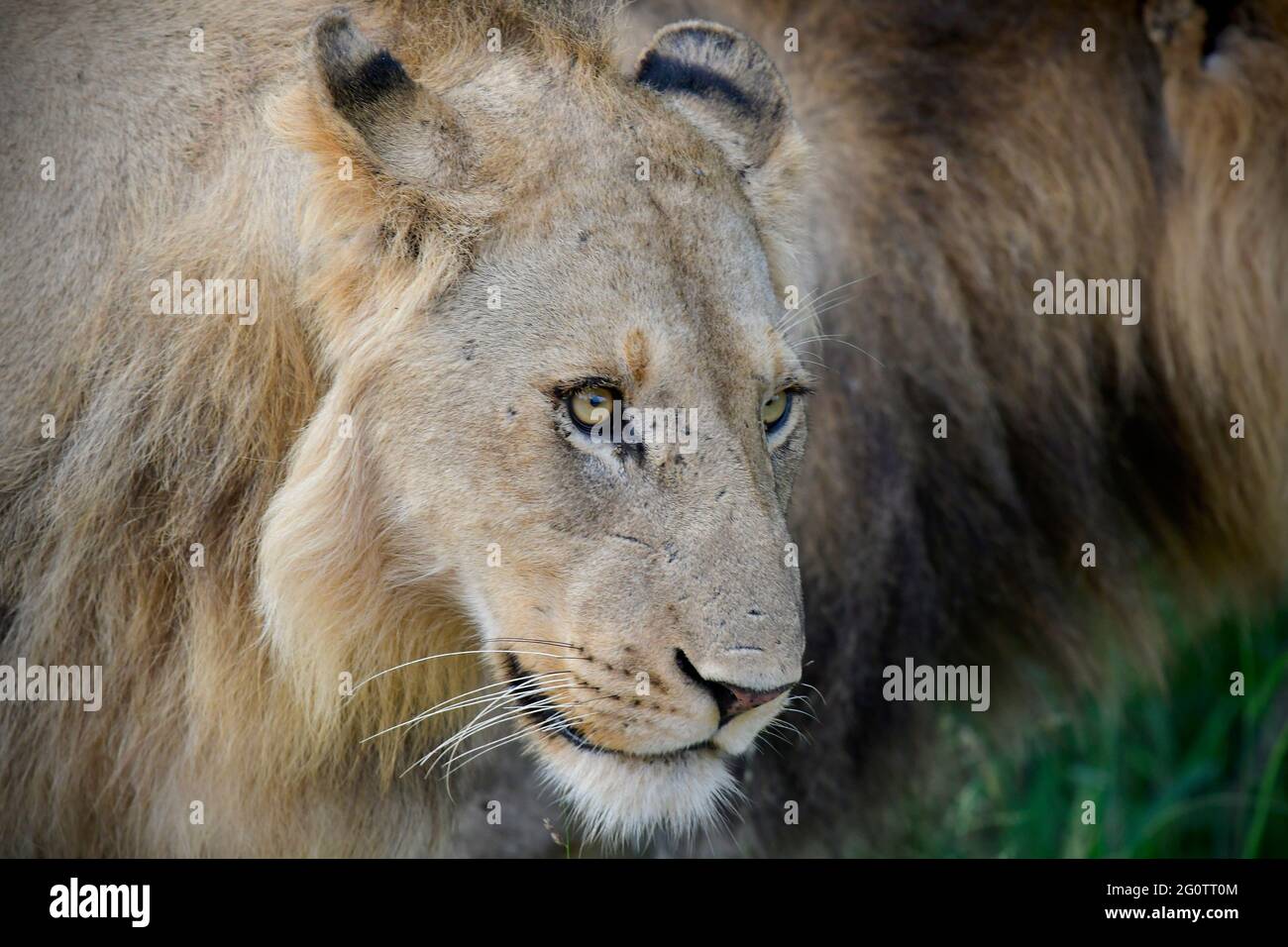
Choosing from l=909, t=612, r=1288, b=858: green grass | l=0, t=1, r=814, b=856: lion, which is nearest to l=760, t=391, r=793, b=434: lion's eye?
l=0, t=1, r=814, b=856: lion

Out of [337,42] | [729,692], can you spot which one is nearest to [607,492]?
[729,692]

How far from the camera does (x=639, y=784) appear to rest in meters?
2.36

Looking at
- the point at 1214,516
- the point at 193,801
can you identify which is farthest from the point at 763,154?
the point at 1214,516

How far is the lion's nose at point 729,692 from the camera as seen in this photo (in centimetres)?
223

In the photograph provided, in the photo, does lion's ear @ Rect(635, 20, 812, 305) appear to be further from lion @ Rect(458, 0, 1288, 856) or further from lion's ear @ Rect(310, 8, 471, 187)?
lion @ Rect(458, 0, 1288, 856)

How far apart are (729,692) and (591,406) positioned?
50 centimetres

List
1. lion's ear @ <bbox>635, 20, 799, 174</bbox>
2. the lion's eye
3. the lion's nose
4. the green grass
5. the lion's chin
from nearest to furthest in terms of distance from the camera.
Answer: the lion's nose
the lion's chin
the lion's eye
lion's ear @ <bbox>635, 20, 799, 174</bbox>
the green grass

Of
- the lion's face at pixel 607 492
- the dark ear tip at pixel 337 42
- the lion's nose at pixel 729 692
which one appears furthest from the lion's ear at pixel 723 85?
the lion's nose at pixel 729 692

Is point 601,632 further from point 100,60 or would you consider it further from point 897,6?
point 897,6

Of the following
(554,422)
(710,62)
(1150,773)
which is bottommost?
(1150,773)

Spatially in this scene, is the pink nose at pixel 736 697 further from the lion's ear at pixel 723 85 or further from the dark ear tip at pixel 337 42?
the dark ear tip at pixel 337 42

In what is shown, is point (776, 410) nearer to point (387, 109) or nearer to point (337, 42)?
point (387, 109)

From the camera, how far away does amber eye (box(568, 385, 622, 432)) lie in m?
2.33

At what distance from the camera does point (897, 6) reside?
11.9 feet
